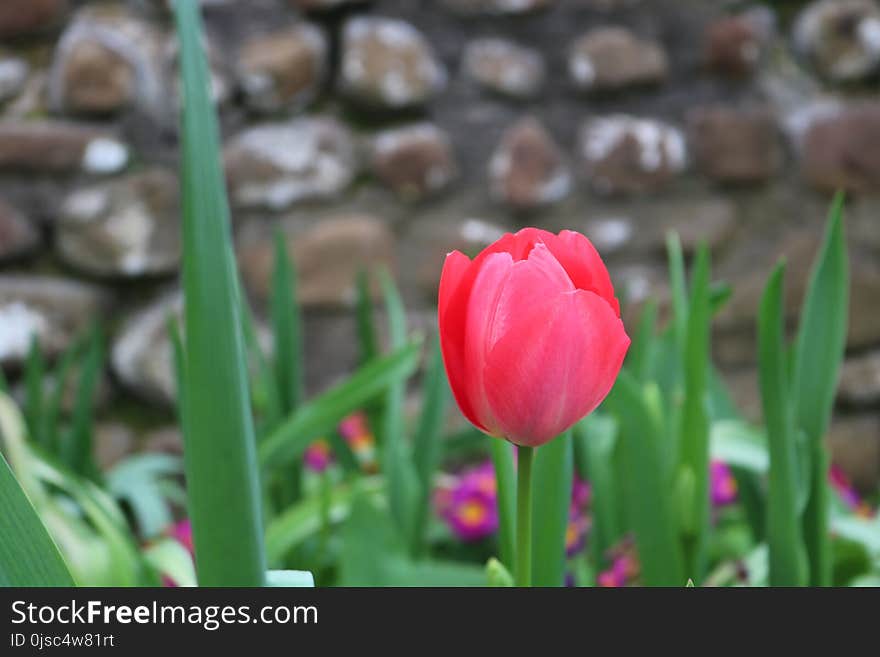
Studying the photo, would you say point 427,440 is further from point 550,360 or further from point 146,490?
point 550,360

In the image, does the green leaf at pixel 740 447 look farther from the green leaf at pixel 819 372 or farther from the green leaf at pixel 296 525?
the green leaf at pixel 296 525

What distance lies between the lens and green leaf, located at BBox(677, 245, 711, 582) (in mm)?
526

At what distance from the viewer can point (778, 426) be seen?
0.45m

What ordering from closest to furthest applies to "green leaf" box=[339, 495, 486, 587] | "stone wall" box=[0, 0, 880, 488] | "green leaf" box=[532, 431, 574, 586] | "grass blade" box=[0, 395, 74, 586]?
"grass blade" box=[0, 395, 74, 586]
"green leaf" box=[532, 431, 574, 586]
"green leaf" box=[339, 495, 486, 587]
"stone wall" box=[0, 0, 880, 488]

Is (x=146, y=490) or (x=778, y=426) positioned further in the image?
(x=146, y=490)

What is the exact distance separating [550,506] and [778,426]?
6.7 inches

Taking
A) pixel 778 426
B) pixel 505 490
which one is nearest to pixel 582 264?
pixel 505 490

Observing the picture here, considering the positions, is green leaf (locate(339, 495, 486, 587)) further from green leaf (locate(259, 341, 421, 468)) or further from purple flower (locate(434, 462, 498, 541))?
purple flower (locate(434, 462, 498, 541))

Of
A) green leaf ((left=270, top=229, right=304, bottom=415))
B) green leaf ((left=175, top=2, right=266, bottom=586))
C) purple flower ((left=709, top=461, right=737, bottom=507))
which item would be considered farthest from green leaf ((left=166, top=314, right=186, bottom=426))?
purple flower ((left=709, top=461, right=737, bottom=507))

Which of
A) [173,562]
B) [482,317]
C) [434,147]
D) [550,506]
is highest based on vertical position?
[434,147]

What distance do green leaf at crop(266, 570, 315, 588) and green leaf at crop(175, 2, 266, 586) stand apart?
0.9 inches

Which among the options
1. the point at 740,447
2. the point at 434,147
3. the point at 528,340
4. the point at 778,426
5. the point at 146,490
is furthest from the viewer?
the point at 434,147
